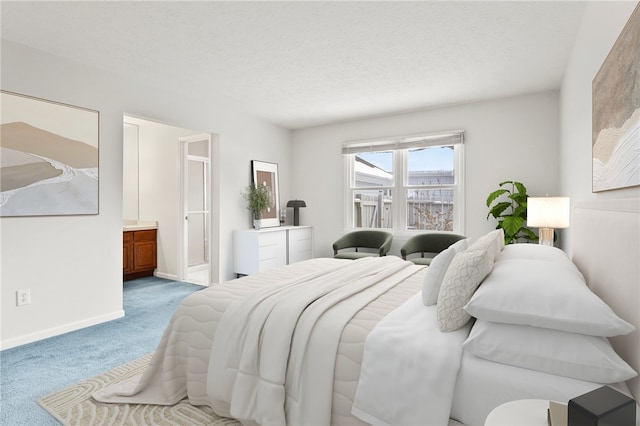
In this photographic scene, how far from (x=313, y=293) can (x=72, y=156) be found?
2.85 meters

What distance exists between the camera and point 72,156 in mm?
3299

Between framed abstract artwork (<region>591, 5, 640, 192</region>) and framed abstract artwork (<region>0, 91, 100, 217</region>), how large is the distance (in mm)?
4049

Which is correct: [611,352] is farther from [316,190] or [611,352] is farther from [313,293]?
[316,190]

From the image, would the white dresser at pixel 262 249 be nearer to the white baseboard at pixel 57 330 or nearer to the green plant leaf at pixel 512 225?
the white baseboard at pixel 57 330

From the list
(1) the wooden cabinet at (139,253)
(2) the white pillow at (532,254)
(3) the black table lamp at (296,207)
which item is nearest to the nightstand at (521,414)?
(2) the white pillow at (532,254)

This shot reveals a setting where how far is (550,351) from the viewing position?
1188mm

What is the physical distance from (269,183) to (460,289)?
4.55 metres

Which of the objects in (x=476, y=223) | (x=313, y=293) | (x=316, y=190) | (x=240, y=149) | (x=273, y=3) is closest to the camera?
(x=313, y=293)

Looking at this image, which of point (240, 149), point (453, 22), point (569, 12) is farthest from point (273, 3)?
point (240, 149)

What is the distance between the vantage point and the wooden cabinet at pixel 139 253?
5.29 metres

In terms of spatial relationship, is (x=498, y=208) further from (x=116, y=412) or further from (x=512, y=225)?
(x=116, y=412)

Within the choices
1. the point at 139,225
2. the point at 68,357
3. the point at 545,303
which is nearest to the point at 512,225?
the point at 545,303

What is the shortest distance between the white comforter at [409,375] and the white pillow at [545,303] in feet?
0.65

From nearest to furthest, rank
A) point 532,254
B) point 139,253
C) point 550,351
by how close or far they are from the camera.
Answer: point 550,351 < point 532,254 < point 139,253
